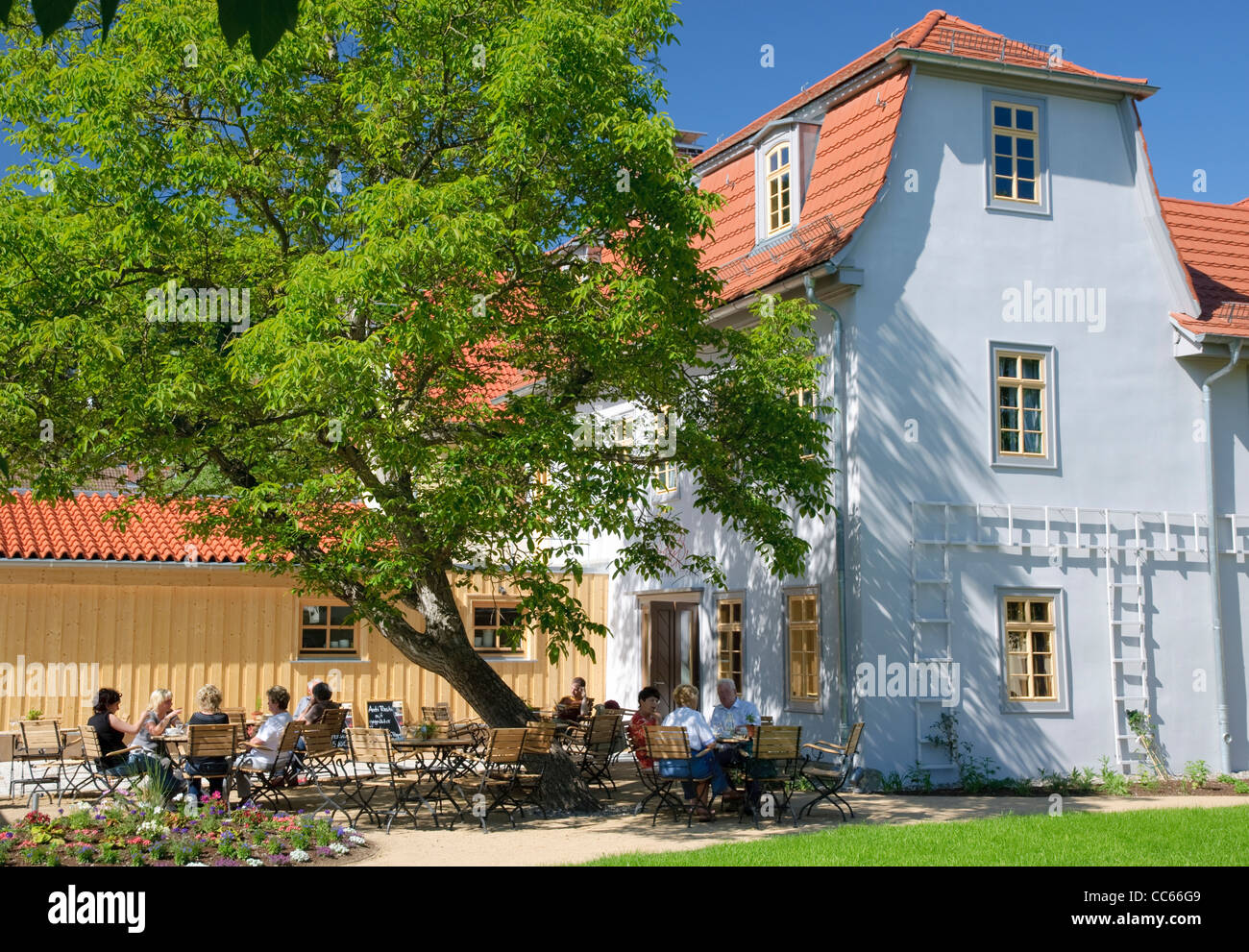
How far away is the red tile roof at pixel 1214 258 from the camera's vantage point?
1767 centimetres

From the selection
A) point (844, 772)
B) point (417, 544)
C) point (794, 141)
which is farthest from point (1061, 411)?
point (417, 544)

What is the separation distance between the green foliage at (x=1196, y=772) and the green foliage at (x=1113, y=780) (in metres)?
0.89

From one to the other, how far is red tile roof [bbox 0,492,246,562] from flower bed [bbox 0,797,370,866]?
8.97m

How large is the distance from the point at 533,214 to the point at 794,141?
26.6 feet

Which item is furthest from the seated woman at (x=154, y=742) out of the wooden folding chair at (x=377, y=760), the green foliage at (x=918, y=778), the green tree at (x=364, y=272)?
→ the green foliage at (x=918, y=778)

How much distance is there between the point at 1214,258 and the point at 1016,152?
5101 millimetres

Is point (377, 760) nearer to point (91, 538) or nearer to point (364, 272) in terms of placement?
point (364, 272)

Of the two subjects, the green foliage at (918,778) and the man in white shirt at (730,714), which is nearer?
the man in white shirt at (730,714)

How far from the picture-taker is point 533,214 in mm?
11727

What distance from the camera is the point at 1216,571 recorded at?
17.2 m

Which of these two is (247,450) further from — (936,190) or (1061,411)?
(1061,411)

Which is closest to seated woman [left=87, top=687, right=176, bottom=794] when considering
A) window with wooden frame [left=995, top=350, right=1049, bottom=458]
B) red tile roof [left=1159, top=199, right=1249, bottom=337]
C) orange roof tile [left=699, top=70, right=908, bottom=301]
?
orange roof tile [left=699, top=70, right=908, bottom=301]

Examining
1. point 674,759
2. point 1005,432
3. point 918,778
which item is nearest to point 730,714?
point 674,759

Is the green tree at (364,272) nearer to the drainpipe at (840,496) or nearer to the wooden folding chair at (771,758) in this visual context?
the wooden folding chair at (771,758)
